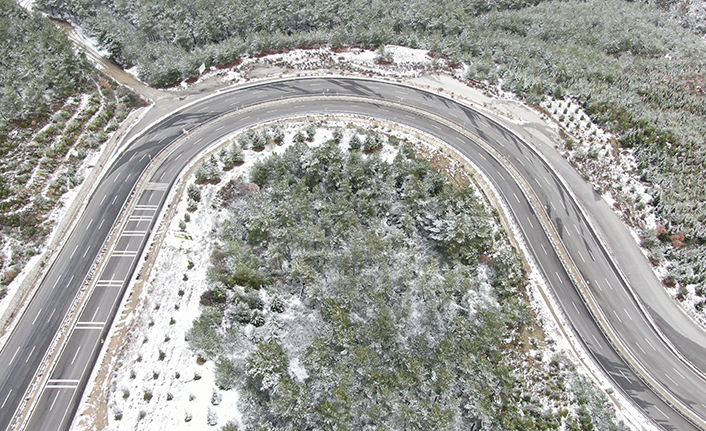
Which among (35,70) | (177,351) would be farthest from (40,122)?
(177,351)

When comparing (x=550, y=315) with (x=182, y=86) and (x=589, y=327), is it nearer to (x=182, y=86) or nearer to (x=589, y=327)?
(x=589, y=327)

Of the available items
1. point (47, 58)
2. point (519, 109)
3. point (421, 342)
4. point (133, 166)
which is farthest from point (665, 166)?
point (47, 58)

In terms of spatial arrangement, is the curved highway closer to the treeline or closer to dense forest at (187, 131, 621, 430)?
dense forest at (187, 131, 621, 430)

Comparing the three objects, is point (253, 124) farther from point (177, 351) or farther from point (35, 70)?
point (35, 70)

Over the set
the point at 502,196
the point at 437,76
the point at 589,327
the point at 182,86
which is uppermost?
the point at 437,76

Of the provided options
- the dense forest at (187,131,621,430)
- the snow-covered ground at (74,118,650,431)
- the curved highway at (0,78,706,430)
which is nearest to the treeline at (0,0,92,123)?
the curved highway at (0,78,706,430)
